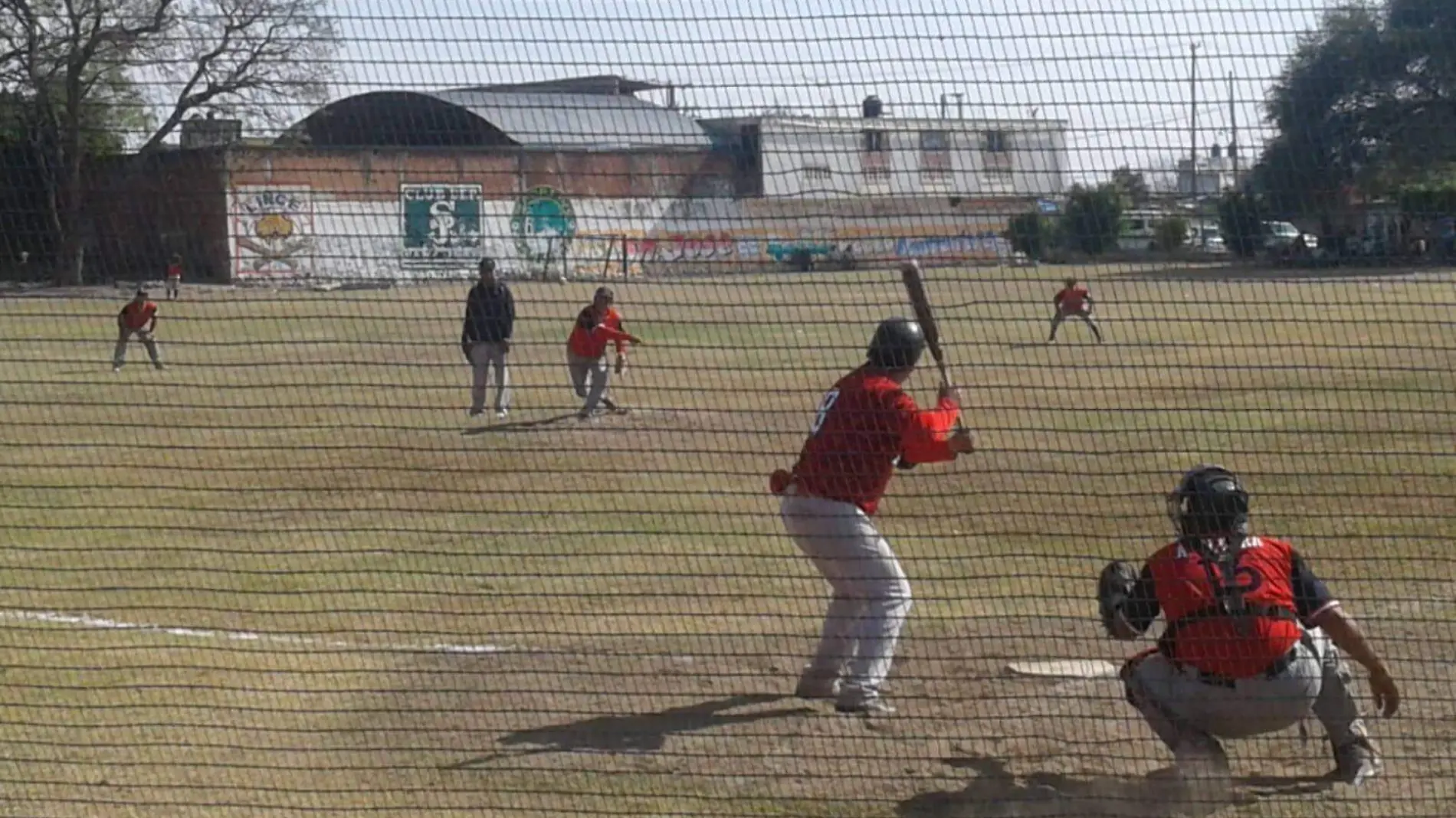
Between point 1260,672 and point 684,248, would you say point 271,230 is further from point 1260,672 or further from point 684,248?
point 1260,672

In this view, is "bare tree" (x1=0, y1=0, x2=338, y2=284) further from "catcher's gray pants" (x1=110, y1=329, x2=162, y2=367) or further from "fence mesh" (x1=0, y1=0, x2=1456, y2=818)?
"catcher's gray pants" (x1=110, y1=329, x2=162, y2=367)

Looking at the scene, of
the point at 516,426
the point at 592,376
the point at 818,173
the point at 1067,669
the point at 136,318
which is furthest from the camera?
the point at 136,318

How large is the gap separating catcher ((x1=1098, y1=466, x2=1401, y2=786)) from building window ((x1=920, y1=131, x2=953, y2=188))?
4.32 ft

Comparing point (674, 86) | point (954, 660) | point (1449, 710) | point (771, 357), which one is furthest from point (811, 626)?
point (771, 357)

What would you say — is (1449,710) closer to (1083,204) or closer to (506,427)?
(1083,204)

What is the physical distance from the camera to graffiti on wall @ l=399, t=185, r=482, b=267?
6.59m

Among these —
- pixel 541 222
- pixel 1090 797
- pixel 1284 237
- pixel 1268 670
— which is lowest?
pixel 1090 797

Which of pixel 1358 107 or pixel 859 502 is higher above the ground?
pixel 1358 107

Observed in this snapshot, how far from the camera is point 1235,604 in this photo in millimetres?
5707

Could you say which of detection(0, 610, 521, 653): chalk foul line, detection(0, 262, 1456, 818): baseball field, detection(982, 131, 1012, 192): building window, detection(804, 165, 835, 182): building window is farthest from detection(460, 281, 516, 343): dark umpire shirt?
detection(982, 131, 1012, 192): building window

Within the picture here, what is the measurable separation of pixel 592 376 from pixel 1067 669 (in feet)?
33.7

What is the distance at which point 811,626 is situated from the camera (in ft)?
28.6

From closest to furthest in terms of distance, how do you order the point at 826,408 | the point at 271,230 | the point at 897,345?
→ the point at 271,230 → the point at 897,345 → the point at 826,408

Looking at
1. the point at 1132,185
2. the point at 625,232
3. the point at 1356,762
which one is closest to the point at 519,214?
the point at 625,232
